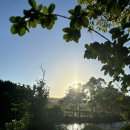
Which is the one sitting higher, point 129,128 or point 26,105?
point 26,105

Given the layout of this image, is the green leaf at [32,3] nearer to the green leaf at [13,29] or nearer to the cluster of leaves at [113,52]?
the green leaf at [13,29]

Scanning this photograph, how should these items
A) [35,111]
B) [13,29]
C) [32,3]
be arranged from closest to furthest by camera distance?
[32,3]
[13,29]
[35,111]

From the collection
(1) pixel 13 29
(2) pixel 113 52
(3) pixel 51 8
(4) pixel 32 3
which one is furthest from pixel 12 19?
(2) pixel 113 52

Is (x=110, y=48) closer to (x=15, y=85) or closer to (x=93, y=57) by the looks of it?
(x=93, y=57)

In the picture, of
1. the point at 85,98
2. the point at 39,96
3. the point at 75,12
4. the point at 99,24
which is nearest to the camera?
the point at 75,12

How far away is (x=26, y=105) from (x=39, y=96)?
320 centimetres

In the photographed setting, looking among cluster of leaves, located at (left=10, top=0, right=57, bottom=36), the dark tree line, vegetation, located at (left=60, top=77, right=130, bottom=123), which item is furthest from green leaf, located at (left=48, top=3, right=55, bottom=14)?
vegetation, located at (left=60, top=77, right=130, bottom=123)

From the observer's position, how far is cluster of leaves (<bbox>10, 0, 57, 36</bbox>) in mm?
2176

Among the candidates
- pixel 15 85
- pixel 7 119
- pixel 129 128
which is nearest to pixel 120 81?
pixel 129 128

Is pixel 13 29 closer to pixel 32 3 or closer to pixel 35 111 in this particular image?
pixel 32 3

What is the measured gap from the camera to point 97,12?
95.6 inches

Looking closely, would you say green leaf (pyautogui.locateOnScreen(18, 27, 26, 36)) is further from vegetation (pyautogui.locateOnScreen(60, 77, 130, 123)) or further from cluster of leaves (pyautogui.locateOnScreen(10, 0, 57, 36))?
vegetation (pyautogui.locateOnScreen(60, 77, 130, 123))

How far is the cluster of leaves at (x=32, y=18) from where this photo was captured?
218 cm

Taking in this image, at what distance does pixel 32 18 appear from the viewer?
223 cm
